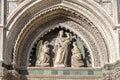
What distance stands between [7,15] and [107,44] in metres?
2.58

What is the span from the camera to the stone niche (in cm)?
1183

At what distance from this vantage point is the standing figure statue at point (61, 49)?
38.8 feet

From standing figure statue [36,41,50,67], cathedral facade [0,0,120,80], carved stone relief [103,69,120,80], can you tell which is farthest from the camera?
standing figure statue [36,41,50,67]

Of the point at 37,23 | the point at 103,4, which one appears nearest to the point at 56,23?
the point at 37,23

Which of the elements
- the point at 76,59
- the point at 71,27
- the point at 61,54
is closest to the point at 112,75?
the point at 76,59

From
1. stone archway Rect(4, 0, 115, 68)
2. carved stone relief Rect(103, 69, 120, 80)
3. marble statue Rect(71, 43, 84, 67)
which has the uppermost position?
stone archway Rect(4, 0, 115, 68)

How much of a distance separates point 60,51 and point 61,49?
69mm

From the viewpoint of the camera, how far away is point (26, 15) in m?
11.7

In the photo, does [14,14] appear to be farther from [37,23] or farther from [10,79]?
[10,79]

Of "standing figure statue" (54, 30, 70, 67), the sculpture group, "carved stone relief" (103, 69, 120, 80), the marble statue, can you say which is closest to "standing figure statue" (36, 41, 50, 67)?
the sculpture group

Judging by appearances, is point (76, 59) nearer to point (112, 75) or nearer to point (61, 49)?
point (61, 49)

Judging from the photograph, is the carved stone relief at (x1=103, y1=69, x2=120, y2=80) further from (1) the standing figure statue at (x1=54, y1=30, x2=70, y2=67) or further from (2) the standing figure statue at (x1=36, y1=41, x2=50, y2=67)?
(2) the standing figure statue at (x1=36, y1=41, x2=50, y2=67)

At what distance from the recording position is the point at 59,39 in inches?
474

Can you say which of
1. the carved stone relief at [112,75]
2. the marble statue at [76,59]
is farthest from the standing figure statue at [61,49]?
the carved stone relief at [112,75]
